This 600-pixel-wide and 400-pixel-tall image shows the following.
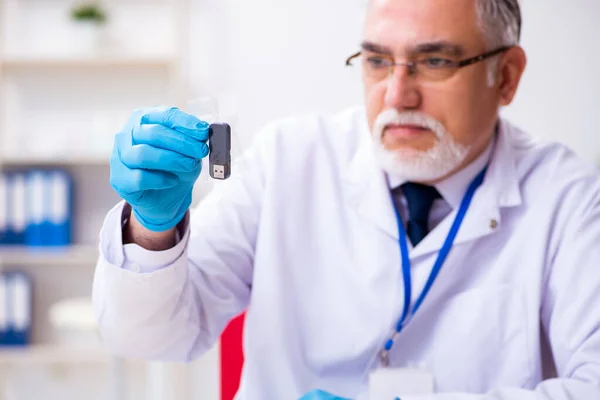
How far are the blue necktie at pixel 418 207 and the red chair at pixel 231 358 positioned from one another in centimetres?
38

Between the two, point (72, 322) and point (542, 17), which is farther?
point (542, 17)

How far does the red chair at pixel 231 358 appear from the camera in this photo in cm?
138

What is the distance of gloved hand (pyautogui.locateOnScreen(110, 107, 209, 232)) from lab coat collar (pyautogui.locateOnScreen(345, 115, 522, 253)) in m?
0.42

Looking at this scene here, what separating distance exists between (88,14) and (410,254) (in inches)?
89.2

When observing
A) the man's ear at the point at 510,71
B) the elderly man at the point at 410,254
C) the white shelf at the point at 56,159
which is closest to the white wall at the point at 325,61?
the white shelf at the point at 56,159

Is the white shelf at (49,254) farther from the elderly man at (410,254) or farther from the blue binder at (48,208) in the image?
the elderly man at (410,254)

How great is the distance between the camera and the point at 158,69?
328 centimetres

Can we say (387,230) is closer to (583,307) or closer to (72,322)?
(583,307)

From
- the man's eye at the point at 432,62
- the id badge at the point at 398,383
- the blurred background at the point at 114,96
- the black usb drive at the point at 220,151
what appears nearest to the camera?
the black usb drive at the point at 220,151

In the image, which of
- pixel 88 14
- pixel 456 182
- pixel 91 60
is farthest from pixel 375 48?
pixel 88 14

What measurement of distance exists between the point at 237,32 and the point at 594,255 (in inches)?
90.3

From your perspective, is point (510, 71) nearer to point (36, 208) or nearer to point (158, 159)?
point (158, 159)

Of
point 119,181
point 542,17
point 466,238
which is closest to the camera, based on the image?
point 119,181

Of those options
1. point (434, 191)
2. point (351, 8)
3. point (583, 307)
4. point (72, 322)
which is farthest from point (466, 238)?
point (351, 8)
